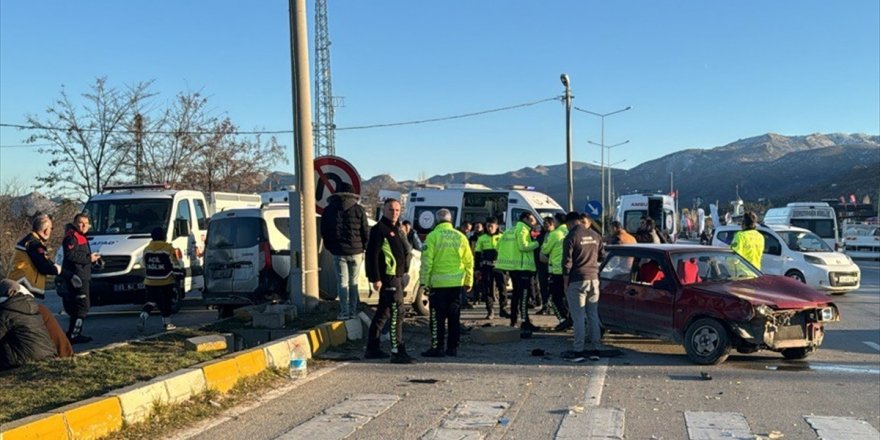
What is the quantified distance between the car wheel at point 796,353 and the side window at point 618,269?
212cm

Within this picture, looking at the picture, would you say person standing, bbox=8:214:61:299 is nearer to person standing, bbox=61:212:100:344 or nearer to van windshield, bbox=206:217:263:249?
person standing, bbox=61:212:100:344

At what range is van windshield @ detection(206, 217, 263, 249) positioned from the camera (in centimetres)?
1220

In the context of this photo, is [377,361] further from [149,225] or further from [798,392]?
[149,225]

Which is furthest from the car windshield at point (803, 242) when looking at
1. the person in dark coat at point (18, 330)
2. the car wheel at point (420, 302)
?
the person in dark coat at point (18, 330)

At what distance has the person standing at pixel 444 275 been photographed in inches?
350

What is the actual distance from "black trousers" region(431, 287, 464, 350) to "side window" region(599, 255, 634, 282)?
2499mm

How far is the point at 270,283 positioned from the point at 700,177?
176 m

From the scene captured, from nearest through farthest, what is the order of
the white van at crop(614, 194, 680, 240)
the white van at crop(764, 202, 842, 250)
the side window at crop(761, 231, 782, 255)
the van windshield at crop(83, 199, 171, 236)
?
1. the van windshield at crop(83, 199, 171, 236)
2. the side window at crop(761, 231, 782, 255)
3. the white van at crop(614, 194, 680, 240)
4. the white van at crop(764, 202, 842, 250)

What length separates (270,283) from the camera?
476 inches

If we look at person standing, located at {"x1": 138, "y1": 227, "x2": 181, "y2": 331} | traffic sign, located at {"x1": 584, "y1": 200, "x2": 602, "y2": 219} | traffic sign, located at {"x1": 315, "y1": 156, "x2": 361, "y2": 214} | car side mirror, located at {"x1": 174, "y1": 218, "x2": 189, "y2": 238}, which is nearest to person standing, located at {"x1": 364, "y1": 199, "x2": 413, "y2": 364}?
traffic sign, located at {"x1": 315, "y1": 156, "x2": 361, "y2": 214}

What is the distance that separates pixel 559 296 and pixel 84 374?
7292 millimetres

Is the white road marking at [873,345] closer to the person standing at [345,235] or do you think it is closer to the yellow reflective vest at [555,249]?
the yellow reflective vest at [555,249]

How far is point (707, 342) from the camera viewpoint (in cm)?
873

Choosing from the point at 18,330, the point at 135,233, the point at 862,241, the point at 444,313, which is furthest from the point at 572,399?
the point at 862,241
